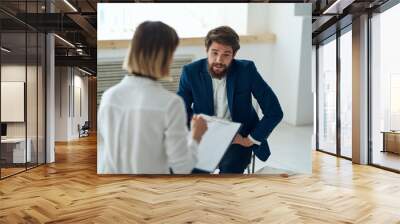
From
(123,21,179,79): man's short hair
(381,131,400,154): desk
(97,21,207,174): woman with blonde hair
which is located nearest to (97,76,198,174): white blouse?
(97,21,207,174): woman with blonde hair

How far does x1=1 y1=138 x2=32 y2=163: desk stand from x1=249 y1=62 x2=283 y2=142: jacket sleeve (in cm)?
404

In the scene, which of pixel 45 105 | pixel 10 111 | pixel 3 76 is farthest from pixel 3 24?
pixel 45 105

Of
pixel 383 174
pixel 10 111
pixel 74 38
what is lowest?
pixel 383 174

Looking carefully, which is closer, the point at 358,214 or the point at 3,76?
the point at 358,214

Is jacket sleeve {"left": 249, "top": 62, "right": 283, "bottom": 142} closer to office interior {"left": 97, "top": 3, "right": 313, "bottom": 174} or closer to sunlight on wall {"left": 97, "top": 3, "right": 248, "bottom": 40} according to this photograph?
office interior {"left": 97, "top": 3, "right": 313, "bottom": 174}

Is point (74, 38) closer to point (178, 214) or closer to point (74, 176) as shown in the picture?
point (74, 176)

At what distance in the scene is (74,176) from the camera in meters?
6.76

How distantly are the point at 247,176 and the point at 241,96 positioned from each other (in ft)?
3.87

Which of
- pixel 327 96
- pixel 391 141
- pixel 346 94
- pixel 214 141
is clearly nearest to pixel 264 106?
pixel 214 141

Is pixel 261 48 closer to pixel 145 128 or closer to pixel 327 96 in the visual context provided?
pixel 145 128

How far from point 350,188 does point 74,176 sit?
4.24 m

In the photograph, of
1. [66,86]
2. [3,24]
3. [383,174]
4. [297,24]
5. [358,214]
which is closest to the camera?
[358,214]

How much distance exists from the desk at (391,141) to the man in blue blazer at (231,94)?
9.78ft

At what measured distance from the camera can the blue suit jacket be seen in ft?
16.3
